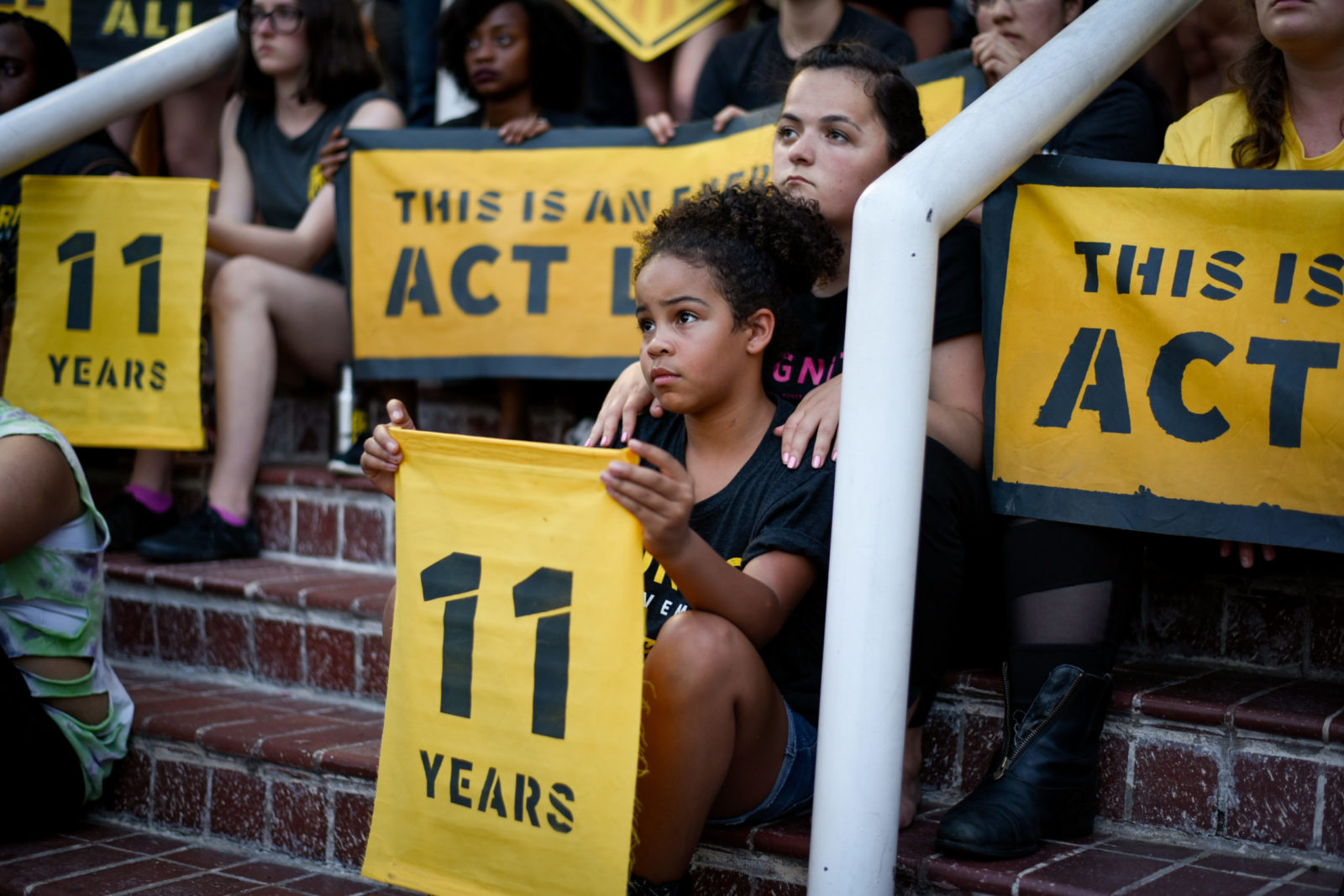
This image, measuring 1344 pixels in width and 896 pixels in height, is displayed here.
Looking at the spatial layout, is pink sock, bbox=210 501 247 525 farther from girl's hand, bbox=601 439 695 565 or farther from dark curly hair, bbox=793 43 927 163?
girl's hand, bbox=601 439 695 565

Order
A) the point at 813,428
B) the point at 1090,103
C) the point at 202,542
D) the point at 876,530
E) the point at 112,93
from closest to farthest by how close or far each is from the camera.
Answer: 1. the point at 876,530
2. the point at 813,428
3. the point at 1090,103
4. the point at 202,542
5. the point at 112,93

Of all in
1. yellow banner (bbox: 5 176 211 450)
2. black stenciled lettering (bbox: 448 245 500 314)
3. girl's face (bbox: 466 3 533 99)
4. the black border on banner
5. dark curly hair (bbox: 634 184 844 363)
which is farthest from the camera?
girl's face (bbox: 466 3 533 99)

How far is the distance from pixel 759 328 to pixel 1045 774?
892mm

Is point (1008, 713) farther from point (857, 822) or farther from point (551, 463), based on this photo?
point (551, 463)

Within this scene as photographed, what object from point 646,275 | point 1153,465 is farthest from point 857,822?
point 646,275

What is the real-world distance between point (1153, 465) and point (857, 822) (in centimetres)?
83

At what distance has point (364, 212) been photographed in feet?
12.8

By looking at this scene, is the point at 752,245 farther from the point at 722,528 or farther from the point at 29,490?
the point at 29,490

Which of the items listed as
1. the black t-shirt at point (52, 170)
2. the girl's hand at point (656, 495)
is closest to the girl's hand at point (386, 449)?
the girl's hand at point (656, 495)

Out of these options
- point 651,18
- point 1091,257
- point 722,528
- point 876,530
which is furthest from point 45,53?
point 876,530

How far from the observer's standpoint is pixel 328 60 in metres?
4.13

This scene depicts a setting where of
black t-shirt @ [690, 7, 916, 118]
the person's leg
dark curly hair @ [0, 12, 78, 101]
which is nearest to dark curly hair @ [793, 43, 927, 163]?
black t-shirt @ [690, 7, 916, 118]

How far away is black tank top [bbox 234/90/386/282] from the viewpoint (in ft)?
13.4

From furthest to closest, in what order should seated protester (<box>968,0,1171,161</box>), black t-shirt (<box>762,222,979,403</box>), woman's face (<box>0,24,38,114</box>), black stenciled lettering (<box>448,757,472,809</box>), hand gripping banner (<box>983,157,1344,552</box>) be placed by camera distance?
woman's face (<box>0,24,38,114</box>)
seated protester (<box>968,0,1171,161</box>)
black t-shirt (<box>762,222,979,403</box>)
hand gripping banner (<box>983,157,1344,552</box>)
black stenciled lettering (<box>448,757,472,809</box>)
